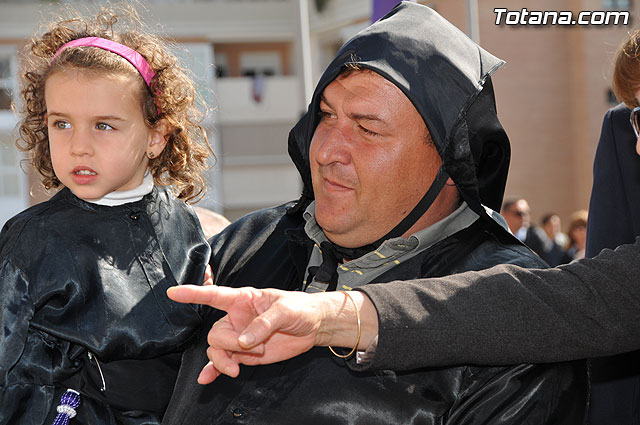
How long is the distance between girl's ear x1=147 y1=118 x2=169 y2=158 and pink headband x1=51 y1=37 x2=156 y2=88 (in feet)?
0.45

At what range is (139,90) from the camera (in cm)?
270

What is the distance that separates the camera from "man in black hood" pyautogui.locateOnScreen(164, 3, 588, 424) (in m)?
2.38

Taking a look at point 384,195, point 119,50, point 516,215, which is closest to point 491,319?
point 384,195

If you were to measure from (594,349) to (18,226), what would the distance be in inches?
63.5

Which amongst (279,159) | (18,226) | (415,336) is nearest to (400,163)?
(415,336)

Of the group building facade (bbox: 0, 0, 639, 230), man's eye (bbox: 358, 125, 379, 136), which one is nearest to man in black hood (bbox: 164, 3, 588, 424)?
man's eye (bbox: 358, 125, 379, 136)

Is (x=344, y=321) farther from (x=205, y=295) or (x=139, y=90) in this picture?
(x=139, y=90)

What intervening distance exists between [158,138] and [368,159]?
2.42 feet

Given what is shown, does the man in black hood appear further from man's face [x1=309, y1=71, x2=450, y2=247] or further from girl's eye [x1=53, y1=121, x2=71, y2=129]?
girl's eye [x1=53, y1=121, x2=71, y2=129]

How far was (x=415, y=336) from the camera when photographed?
177 cm

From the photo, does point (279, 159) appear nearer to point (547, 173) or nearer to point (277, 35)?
point (277, 35)

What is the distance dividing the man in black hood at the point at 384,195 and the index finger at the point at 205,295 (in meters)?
0.79

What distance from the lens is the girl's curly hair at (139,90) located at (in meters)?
2.75

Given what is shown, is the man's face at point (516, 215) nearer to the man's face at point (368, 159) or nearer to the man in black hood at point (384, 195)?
the man in black hood at point (384, 195)
